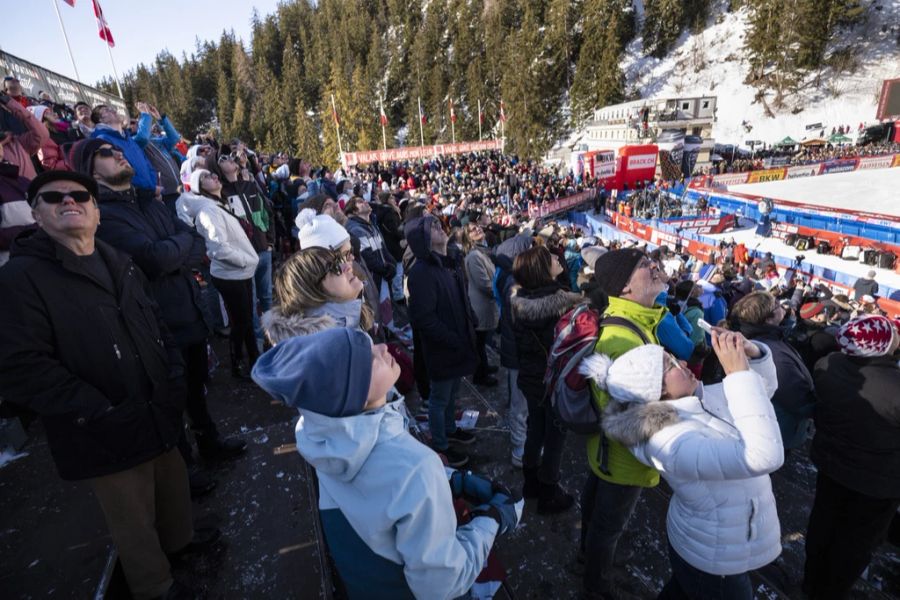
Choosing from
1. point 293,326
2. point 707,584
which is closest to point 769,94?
point 707,584

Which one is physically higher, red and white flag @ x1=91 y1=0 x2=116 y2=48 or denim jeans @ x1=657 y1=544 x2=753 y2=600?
red and white flag @ x1=91 y1=0 x2=116 y2=48

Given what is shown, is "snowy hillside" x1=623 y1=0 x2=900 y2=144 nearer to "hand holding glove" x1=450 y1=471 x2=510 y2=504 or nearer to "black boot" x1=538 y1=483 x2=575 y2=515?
"black boot" x1=538 y1=483 x2=575 y2=515

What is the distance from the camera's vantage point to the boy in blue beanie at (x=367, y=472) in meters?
1.20

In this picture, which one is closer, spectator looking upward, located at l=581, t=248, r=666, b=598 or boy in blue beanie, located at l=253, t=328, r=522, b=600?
boy in blue beanie, located at l=253, t=328, r=522, b=600

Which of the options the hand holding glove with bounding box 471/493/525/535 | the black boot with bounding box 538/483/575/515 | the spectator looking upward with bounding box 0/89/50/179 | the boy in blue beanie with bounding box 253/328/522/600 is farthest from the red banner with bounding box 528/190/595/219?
the boy in blue beanie with bounding box 253/328/522/600

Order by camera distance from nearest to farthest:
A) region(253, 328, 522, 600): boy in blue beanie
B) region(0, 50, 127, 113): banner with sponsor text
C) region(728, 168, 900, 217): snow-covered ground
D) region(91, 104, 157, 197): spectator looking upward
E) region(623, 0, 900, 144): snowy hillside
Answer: region(253, 328, 522, 600): boy in blue beanie < region(91, 104, 157, 197): spectator looking upward < region(0, 50, 127, 113): banner with sponsor text < region(728, 168, 900, 217): snow-covered ground < region(623, 0, 900, 144): snowy hillside

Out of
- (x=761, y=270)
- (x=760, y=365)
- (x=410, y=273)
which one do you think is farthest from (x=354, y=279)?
(x=761, y=270)

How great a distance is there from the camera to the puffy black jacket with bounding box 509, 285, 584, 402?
270cm

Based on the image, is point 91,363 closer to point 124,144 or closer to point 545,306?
point 545,306

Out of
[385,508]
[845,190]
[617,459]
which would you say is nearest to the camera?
[385,508]

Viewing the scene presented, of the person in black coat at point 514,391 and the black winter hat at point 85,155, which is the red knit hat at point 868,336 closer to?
the person in black coat at point 514,391

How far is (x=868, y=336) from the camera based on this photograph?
6.97ft

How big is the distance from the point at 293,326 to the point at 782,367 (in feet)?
9.38

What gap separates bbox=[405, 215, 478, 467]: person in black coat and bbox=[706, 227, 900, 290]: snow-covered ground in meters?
14.8
